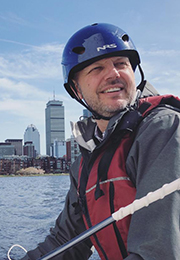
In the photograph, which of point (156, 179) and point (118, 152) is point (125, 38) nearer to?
point (118, 152)

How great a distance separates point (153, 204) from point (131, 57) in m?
1.84

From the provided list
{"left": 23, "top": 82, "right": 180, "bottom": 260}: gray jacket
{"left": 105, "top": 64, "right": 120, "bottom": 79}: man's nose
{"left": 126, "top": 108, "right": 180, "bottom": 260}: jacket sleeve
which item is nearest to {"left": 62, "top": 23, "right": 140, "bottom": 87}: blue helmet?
{"left": 105, "top": 64, "right": 120, "bottom": 79}: man's nose

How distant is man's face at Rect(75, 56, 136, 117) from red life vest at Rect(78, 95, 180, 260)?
0.79 ft

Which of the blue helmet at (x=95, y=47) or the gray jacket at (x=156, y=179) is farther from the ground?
the blue helmet at (x=95, y=47)

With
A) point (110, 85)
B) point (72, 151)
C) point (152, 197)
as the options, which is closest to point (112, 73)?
point (110, 85)

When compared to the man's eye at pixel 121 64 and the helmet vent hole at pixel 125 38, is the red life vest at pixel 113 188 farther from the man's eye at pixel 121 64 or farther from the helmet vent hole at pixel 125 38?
the helmet vent hole at pixel 125 38

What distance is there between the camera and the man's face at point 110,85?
263cm

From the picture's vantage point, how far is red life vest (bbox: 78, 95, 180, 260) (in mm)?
2088

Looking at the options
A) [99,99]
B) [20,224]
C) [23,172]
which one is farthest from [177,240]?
[23,172]

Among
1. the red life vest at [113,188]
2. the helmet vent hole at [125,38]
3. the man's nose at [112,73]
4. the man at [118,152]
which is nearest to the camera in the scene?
the man at [118,152]

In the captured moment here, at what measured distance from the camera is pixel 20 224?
1062cm

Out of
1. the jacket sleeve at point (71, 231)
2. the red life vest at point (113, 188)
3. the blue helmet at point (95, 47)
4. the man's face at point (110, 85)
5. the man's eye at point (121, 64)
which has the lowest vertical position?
the jacket sleeve at point (71, 231)

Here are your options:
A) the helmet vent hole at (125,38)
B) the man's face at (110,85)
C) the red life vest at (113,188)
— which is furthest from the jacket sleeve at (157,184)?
the helmet vent hole at (125,38)

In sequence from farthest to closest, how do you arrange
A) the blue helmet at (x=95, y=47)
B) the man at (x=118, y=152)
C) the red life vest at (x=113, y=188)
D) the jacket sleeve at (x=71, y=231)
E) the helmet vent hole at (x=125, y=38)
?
the jacket sleeve at (x=71, y=231)
the helmet vent hole at (x=125, y=38)
the blue helmet at (x=95, y=47)
the red life vest at (x=113, y=188)
the man at (x=118, y=152)
